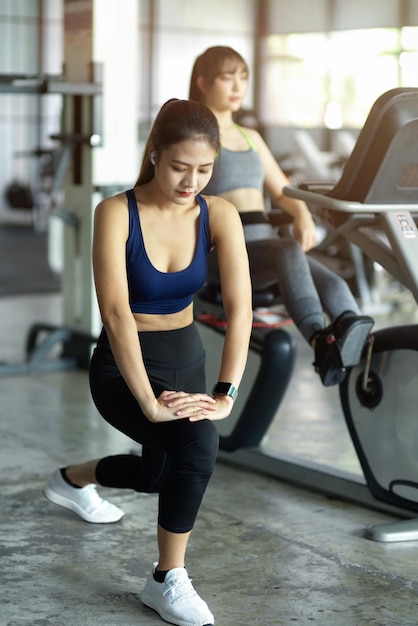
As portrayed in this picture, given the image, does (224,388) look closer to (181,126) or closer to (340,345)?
(181,126)

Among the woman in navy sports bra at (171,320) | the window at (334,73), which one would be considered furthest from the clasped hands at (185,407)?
the window at (334,73)

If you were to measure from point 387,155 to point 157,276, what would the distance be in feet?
2.49

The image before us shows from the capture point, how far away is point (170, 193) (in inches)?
89.0

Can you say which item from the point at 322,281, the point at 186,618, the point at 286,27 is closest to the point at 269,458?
the point at 322,281

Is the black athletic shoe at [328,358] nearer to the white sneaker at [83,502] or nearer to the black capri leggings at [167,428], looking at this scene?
the black capri leggings at [167,428]

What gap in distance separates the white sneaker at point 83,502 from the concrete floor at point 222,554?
25 mm

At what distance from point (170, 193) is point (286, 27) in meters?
14.7

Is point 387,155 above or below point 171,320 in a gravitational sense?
above

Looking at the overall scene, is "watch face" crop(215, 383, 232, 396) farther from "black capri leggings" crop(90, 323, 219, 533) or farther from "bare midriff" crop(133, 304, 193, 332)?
"bare midriff" crop(133, 304, 193, 332)

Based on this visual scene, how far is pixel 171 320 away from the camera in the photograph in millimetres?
2391

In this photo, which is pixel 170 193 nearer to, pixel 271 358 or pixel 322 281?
pixel 322 281

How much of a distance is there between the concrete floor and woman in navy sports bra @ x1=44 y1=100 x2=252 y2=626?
0.61 ft

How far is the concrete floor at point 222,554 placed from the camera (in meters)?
2.35

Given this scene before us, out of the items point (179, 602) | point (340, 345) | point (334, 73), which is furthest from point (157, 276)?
point (334, 73)
